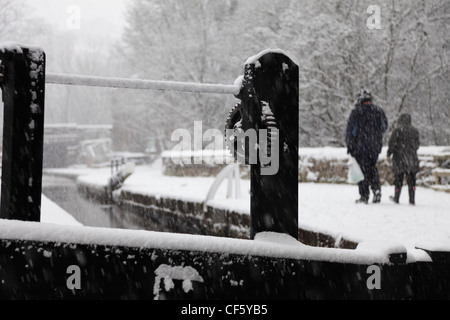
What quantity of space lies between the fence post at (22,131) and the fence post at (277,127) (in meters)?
0.81

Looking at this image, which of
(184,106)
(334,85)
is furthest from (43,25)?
(334,85)

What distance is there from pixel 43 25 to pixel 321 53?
A: 20.5 meters

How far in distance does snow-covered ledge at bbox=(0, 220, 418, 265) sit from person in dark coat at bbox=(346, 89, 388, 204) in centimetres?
538

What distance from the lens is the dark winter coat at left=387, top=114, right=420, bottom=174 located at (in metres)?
7.39

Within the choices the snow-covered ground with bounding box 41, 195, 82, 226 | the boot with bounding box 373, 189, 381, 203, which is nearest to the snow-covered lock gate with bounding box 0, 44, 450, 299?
the snow-covered ground with bounding box 41, 195, 82, 226

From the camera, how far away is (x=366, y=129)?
23.1 feet

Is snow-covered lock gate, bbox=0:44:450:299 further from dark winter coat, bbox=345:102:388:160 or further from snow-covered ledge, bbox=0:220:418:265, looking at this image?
dark winter coat, bbox=345:102:388:160

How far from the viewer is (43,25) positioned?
29.5 metres

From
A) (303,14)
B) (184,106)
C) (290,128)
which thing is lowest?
(290,128)

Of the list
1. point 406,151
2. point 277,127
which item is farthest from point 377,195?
point 277,127

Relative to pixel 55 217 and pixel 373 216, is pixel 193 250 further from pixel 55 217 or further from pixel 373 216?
pixel 373 216
